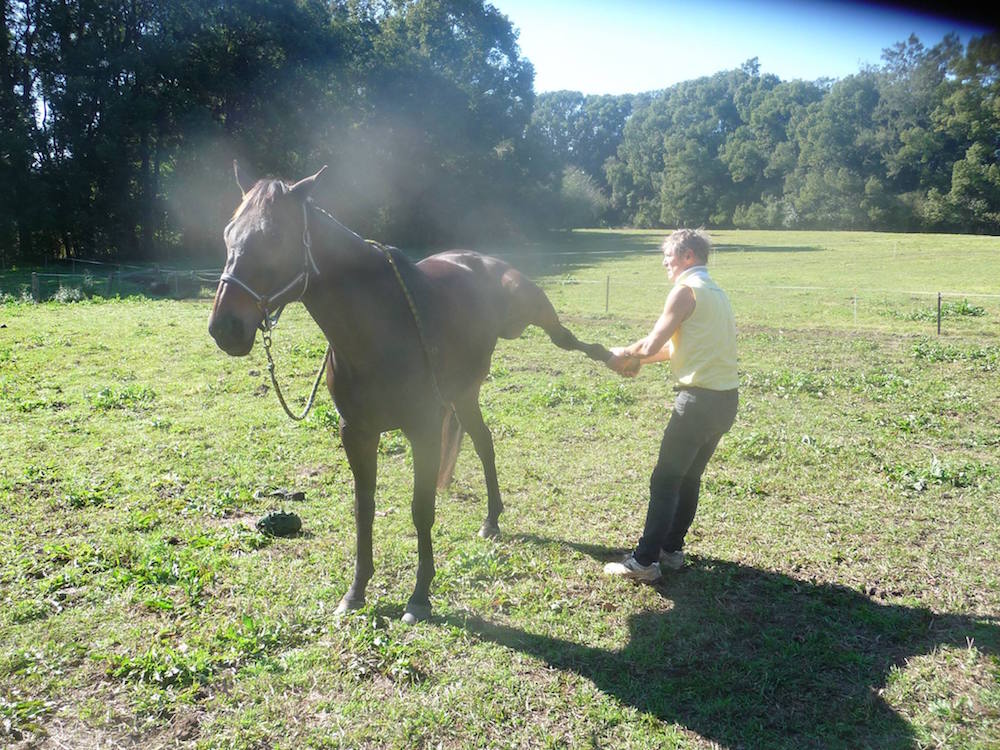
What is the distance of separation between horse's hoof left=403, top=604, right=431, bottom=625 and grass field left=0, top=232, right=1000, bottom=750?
0.25ft

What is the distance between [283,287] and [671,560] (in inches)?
121

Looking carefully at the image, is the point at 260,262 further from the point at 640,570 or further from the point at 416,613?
the point at 640,570

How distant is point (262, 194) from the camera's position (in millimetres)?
3510

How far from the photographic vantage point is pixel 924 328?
15352mm

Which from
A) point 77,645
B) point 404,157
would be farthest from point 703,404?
point 404,157

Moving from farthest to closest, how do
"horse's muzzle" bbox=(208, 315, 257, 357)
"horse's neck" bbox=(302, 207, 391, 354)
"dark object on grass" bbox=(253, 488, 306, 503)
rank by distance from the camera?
"dark object on grass" bbox=(253, 488, 306, 503), "horse's neck" bbox=(302, 207, 391, 354), "horse's muzzle" bbox=(208, 315, 257, 357)

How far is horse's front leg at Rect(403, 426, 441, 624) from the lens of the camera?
13.9 feet

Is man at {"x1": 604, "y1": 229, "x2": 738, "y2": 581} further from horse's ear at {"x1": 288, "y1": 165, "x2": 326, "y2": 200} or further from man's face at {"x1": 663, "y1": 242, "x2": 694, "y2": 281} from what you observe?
horse's ear at {"x1": 288, "y1": 165, "x2": 326, "y2": 200}

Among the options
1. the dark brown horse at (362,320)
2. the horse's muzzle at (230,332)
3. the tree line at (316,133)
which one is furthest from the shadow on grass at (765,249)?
the horse's muzzle at (230,332)

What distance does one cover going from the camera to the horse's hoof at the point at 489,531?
5398mm

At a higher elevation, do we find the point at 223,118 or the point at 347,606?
the point at 223,118

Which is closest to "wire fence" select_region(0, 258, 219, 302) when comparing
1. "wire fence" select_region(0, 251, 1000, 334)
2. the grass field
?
"wire fence" select_region(0, 251, 1000, 334)

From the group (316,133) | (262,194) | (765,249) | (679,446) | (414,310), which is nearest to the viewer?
(262,194)

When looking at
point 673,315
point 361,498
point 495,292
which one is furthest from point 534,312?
point 361,498
